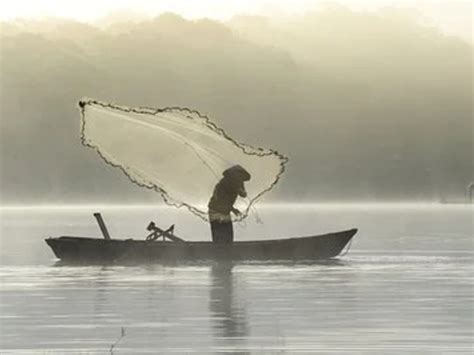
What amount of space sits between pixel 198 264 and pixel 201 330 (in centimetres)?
2507

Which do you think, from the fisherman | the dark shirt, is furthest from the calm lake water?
→ the dark shirt

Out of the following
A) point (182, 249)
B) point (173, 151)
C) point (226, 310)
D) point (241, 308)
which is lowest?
point (226, 310)

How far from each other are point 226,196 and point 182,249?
7.93 ft

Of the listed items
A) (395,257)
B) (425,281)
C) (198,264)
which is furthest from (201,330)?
(395,257)

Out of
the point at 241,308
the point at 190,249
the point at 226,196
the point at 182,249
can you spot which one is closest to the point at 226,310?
the point at 241,308

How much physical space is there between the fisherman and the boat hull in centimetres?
67

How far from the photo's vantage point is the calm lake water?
98.5ft

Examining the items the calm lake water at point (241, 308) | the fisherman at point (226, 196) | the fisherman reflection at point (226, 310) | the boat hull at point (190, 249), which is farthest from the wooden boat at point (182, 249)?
the fisherman reflection at point (226, 310)

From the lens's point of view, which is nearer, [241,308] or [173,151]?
[241,308]

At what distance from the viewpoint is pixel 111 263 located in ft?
190

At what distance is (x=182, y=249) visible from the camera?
56.8 m

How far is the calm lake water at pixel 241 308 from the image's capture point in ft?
98.5

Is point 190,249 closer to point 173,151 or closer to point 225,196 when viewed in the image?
point 225,196

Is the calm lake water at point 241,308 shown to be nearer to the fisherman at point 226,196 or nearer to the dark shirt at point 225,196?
the fisherman at point 226,196
